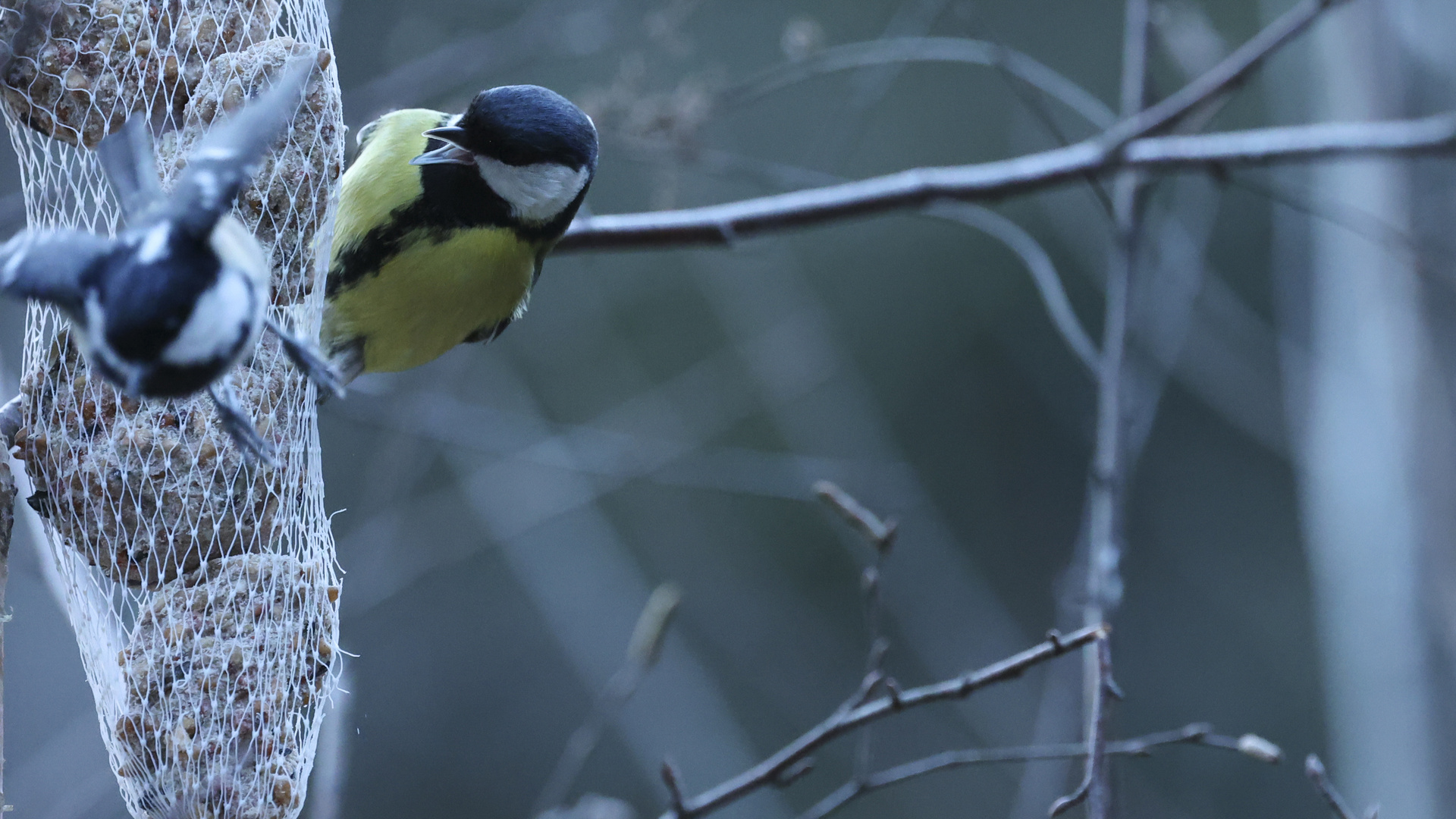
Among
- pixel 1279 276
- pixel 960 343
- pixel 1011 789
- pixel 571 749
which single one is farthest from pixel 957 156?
pixel 571 749

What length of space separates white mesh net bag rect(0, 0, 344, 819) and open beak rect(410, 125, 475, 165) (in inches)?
8.4

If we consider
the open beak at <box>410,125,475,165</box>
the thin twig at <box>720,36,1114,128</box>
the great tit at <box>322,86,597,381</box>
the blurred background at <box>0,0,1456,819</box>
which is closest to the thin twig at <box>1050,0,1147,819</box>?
the thin twig at <box>720,36,1114,128</box>

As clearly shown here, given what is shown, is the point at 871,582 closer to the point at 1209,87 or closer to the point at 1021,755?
the point at 1021,755

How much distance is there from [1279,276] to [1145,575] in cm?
151

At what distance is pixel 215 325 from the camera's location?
69cm

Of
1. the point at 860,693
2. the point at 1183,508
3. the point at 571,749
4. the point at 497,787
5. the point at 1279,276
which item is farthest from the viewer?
the point at 1183,508

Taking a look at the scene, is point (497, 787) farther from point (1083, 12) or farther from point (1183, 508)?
point (1083, 12)

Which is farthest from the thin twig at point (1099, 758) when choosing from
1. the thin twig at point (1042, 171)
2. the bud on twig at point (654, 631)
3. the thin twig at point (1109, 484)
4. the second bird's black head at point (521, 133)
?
the thin twig at point (1042, 171)

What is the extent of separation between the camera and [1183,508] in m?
→ 4.11

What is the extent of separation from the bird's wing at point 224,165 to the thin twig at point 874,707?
511mm

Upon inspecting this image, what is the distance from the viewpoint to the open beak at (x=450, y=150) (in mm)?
1210

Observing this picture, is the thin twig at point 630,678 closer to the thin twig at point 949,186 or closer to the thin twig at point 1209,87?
the thin twig at point 949,186

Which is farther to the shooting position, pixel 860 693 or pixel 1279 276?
pixel 1279 276

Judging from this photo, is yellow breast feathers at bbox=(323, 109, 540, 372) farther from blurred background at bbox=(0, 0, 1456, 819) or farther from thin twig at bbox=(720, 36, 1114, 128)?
thin twig at bbox=(720, 36, 1114, 128)
